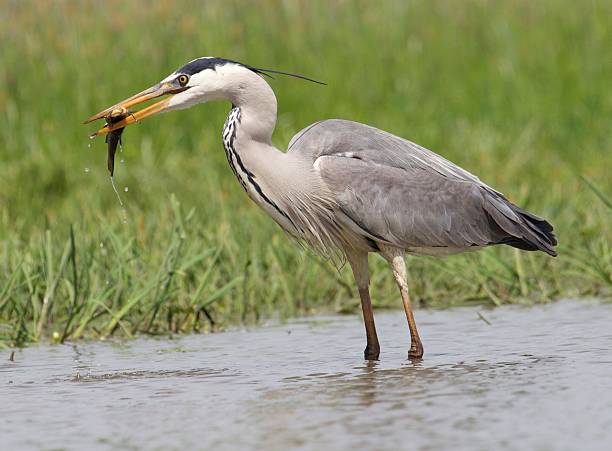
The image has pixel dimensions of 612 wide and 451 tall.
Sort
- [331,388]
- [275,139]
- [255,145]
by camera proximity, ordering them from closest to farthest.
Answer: [331,388] < [255,145] < [275,139]

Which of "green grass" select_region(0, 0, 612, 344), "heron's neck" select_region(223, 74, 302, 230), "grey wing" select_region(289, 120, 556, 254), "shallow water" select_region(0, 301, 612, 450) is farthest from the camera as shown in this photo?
"green grass" select_region(0, 0, 612, 344)

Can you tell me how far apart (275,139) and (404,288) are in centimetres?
455

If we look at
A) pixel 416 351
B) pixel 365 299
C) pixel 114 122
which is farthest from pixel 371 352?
pixel 114 122

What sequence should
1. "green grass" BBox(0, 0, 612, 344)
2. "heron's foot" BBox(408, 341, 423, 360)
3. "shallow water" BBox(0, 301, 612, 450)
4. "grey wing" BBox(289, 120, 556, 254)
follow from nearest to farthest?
"shallow water" BBox(0, 301, 612, 450) → "heron's foot" BBox(408, 341, 423, 360) → "grey wing" BBox(289, 120, 556, 254) → "green grass" BBox(0, 0, 612, 344)

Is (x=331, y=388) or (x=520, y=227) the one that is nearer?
(x=331, y=388)

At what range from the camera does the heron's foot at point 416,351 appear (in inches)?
245

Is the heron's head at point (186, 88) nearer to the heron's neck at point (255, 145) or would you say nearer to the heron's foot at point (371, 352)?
the heron's neck at point (255, 145)

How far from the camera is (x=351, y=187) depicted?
6.47 m

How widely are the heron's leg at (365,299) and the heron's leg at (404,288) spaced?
141 millimetres

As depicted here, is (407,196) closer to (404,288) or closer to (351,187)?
(351,187)

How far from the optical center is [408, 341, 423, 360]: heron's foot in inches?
245

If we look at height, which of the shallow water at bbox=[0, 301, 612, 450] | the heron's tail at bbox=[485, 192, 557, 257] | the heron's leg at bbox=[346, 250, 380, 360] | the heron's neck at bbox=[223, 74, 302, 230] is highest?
the heron's neck at bbox=[223, 74, 302, 230]

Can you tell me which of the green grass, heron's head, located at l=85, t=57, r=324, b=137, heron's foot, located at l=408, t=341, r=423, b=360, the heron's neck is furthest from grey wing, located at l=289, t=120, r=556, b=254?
the green grass

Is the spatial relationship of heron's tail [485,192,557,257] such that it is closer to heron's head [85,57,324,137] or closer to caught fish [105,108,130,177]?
heron's head [85,57,324,137]
